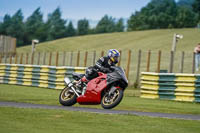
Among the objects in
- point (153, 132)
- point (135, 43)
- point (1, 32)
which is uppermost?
point (1, 32)

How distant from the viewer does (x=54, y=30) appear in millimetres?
136875

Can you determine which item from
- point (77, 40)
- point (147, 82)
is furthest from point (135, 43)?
point (147, 82)

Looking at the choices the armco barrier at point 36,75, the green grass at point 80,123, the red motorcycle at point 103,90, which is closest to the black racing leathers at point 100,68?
the red motorcycle at point 103,90

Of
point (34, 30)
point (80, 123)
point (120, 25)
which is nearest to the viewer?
point (80, 123)

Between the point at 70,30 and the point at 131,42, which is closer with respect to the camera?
the point at 131,42

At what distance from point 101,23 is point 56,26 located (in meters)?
15.5

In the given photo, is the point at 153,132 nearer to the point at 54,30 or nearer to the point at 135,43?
the point at 135,43

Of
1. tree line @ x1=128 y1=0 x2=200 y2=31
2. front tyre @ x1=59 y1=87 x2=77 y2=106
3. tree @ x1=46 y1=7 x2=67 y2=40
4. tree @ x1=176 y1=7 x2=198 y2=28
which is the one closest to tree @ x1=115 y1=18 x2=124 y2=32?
tree @ x1=46 y1=7 x2=67 y2=40

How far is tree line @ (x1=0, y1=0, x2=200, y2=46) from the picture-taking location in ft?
346

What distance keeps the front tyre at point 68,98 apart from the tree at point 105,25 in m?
128

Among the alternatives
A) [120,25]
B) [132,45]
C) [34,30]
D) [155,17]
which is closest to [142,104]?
[132,45]

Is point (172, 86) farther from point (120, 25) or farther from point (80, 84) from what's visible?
point (120, 25)

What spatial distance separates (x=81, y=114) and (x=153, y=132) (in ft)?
8.91

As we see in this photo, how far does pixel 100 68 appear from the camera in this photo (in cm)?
1220
